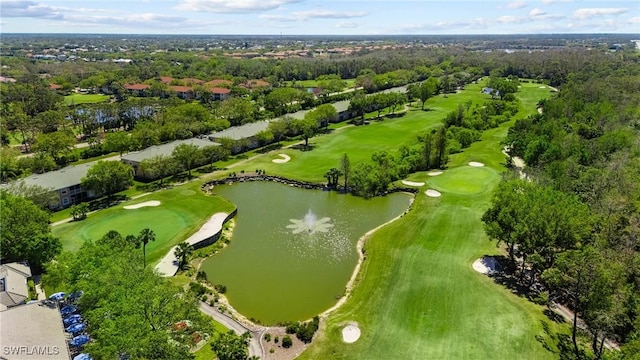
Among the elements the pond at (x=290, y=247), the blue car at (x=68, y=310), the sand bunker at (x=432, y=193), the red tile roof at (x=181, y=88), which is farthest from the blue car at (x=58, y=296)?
the red tile roof at (x=181, y=88)

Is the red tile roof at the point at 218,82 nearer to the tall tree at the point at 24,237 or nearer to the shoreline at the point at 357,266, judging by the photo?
the shoreline at the point at 357,266

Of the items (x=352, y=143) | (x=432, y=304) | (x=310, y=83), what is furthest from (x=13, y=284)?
(x=310, y=83)

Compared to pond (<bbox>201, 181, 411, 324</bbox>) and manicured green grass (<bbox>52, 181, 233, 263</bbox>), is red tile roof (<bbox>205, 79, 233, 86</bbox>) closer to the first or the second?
pond (<bbox>201, 181, 411, 324</bbox>)

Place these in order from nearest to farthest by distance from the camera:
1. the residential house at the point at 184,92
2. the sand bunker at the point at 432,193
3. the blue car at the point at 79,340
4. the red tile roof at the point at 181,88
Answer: the blue car at the point at 79,340
the sand bunker at the point at 432,193
the residential house at the point at 184,92
the red tile roof at the point at 181,88

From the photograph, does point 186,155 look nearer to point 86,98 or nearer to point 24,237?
point 24,237

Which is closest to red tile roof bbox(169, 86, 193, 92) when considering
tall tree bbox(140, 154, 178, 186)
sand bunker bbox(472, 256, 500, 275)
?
tall tree bbox(140, 154, 178, 186)

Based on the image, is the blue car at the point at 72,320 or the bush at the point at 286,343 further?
the blue car at the point at 72,320

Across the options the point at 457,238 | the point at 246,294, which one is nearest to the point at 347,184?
the point at 457,238
